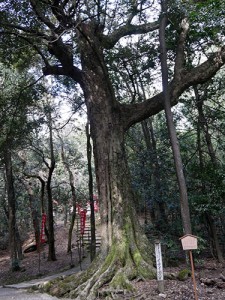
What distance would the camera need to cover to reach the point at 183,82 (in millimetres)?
7867

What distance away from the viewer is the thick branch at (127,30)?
377 inches

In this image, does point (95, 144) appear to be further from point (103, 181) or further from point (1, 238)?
point (1, 238)

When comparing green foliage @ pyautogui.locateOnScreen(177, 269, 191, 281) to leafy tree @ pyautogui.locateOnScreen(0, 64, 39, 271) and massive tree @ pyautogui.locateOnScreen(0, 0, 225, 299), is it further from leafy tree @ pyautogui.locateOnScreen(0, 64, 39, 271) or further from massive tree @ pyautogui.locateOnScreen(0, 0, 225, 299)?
leafy tree @ pyautogui.locateOnScreen(0, 64, 39, 271)

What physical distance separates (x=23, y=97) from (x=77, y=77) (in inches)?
145

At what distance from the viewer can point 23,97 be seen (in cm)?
1155

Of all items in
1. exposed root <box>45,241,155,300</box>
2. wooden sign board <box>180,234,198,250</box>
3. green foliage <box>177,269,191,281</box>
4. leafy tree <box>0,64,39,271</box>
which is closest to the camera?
wooden sign board <box>180,234,198,250</box>

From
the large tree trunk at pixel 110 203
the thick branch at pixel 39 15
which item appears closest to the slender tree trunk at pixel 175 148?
the large tree trunk at pixel 110 203

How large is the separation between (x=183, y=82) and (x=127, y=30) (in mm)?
3055

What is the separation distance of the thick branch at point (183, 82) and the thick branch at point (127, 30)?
7.82 ft

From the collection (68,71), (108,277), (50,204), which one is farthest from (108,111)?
(50,204)

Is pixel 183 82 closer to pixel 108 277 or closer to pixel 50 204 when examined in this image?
pixel 108 277

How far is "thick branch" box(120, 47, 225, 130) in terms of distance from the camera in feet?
25.6

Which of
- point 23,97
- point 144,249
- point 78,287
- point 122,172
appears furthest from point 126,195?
point 23,97

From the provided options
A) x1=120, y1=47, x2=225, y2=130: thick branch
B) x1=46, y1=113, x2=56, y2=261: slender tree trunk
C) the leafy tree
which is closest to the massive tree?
x1=120, y1=47, x2=225, y2=130: thick branch
